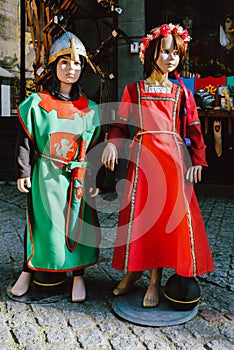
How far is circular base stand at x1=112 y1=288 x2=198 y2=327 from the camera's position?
7.94 feet

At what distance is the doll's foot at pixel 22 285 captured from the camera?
9.04 feet

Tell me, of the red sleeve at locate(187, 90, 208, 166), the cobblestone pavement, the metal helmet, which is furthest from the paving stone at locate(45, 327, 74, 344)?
the metal helmet

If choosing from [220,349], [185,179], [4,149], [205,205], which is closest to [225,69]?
[205,205]

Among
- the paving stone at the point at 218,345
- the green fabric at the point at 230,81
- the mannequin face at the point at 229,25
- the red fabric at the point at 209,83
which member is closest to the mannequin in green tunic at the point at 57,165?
the paving stone at the point at 218,345

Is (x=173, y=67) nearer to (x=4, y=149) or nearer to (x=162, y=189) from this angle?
(x=162, y=189)

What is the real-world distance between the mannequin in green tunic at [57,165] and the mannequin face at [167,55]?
48 centimetres

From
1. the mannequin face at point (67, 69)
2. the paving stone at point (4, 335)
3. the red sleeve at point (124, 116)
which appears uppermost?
the mannequin face at point (67, 69)

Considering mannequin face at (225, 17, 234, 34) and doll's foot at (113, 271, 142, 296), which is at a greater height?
mannequin face at (225, 17, 234, 34)

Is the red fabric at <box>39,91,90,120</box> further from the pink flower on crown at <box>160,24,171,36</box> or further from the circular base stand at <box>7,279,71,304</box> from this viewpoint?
the circular base stand at <box>7,279,71,304</box>

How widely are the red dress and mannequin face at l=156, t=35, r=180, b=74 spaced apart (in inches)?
5.3

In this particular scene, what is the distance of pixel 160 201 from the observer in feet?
8.15

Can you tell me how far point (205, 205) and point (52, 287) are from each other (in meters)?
3.21

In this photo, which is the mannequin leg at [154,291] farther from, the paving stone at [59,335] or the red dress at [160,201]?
the paving stone at [59,335]

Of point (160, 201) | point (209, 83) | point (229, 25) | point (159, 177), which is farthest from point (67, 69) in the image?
point (229, 25)
